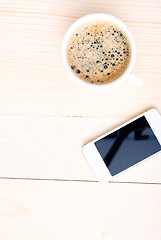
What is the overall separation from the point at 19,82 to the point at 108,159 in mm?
229

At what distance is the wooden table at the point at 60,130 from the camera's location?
0.57 meters

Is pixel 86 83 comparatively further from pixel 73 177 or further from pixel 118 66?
pixel 73 177

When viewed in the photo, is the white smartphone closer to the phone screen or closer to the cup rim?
the phone screen

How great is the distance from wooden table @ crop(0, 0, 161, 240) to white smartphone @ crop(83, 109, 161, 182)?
0.05 feet

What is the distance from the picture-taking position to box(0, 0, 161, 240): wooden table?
57 cm

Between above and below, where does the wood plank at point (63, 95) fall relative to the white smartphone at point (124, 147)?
above

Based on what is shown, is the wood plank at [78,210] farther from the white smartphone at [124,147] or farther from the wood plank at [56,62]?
the wood plank at [56,62]

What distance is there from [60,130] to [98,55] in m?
0.16

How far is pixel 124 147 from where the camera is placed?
0.59 m

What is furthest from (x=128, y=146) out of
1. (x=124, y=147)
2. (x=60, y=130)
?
(x=60, y=130)

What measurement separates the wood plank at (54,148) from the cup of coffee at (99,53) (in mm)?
90

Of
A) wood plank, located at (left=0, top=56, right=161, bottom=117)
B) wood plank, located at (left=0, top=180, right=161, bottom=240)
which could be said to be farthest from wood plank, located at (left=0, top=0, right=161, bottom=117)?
wood plank, located at (left=0, top=180, right=161, bottom=240)

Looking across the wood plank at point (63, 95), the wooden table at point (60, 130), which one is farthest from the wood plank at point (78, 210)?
the wood plank at point (63, 95)

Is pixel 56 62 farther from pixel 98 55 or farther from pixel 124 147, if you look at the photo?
A: pixel 124 147
